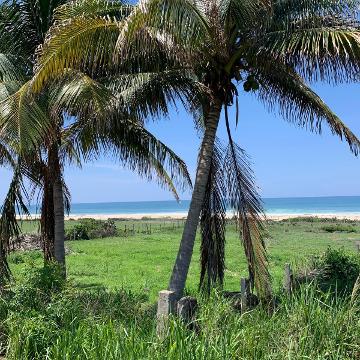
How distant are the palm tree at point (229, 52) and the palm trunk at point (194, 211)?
0.6 inches

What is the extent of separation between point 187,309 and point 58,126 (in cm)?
625

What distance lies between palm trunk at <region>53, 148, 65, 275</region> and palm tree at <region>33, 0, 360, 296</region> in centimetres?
216

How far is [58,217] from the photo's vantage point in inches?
418

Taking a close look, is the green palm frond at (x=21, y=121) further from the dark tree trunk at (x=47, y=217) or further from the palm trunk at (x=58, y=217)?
the dark tree trunk at (x=47, y=217)

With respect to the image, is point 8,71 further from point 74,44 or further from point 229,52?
point 229,52

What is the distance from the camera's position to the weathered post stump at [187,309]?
5.47m

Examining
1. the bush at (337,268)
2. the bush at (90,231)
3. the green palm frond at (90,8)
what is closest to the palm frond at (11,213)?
the green palm frond at (90,8)

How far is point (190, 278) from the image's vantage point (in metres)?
16.7

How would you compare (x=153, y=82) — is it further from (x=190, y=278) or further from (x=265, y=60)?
(x=190, y=278)

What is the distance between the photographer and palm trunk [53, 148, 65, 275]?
34.6 ft

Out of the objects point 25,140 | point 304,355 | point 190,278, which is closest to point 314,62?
point 25,140

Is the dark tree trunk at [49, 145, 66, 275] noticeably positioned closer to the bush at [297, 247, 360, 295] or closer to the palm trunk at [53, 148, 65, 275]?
the palm trunk at [53, 148, 65, 275]

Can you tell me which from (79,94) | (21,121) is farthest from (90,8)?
(21,121)

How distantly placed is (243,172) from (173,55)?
2.59 metres
